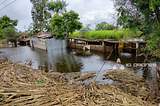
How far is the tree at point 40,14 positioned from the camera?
92.8 ft

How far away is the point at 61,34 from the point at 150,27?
16836 mm

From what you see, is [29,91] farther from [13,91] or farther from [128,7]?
[128,7]

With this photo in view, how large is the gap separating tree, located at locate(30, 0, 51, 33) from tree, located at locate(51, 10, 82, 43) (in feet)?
37.1

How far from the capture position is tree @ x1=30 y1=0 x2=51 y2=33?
28297mm

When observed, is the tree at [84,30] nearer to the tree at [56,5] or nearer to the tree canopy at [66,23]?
the tree canopy at [66,23]

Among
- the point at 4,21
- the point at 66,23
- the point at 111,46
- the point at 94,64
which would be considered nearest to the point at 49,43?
the point at 66,23

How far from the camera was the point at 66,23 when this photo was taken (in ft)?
61.8

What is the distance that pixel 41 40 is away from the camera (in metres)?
20.6

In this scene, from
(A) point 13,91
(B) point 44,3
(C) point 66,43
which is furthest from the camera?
(B) point 44,3

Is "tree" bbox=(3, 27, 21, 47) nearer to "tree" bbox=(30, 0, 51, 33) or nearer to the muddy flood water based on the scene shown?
"tree" bbox=(30, 0, 51, 33)

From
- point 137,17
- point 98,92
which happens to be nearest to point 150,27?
point 137,17

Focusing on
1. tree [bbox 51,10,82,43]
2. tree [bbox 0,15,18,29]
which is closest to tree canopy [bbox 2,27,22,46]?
tree [bbox 0,15,18,29]

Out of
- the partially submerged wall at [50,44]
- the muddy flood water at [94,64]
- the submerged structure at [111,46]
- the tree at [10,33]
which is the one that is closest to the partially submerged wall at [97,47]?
the submerged structure at [111,46]

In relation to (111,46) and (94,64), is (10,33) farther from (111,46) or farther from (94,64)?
(94,64)
